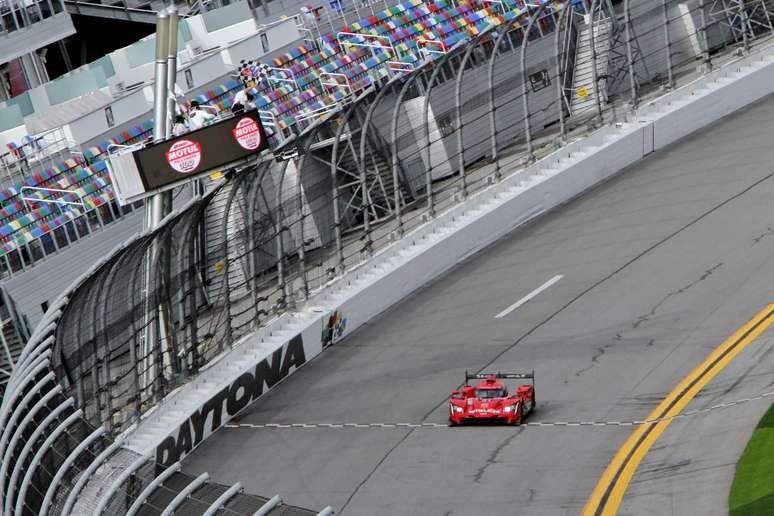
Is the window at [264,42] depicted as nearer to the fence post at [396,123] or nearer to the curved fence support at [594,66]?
the curved fence support at [594,66]

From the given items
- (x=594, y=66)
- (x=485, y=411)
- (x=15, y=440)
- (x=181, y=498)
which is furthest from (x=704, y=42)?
(x=181, y=498)

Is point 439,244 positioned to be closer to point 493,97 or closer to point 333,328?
point 493,97

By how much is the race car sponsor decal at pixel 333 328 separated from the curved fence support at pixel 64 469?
21.2ft

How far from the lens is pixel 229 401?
21.1m

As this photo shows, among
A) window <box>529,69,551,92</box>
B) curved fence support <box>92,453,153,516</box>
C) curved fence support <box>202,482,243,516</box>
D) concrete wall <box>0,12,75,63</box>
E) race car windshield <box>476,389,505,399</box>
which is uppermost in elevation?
concrete wall <box>0,12,75,63</box>

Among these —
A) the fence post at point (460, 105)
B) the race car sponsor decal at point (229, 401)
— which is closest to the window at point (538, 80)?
the fence post at point (460, 105)

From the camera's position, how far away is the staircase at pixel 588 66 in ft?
87.7

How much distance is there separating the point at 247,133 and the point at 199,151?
32.1 inches

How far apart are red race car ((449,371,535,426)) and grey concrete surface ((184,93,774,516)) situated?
8.8 inches

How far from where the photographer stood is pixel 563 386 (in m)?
19.4

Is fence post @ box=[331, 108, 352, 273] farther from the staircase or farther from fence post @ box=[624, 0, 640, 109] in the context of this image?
fence post @ box=[624, 0, 640, 109]

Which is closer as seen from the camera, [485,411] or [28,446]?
[28,446]

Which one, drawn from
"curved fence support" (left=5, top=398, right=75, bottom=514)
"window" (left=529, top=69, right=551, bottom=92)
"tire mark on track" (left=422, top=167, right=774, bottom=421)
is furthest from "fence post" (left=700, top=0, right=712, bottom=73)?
"curved fence support" (left=5, top=398, right=75, bottom=514)

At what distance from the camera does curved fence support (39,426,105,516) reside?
52.7ft
